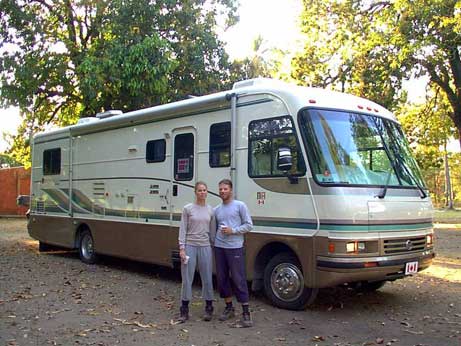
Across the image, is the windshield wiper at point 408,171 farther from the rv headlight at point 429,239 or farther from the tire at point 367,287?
the tire at point 367,287

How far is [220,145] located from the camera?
8445mm

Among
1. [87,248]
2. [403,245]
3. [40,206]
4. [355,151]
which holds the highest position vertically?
[355,151]

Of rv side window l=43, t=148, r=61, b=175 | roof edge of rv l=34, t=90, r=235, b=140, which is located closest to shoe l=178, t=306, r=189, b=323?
roof edge of rv l=34, t=90, r=235, b=140

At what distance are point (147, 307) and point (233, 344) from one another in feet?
7.00

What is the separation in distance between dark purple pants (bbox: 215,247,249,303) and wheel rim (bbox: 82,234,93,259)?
18.9ft

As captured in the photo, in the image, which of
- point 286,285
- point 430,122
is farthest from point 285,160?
point 430,122

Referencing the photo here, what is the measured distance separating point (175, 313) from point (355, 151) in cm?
320

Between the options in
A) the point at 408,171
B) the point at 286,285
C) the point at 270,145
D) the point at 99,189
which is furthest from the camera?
the point at 99,189

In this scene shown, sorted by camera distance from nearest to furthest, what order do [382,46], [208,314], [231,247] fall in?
[231,247] < [208,314] < [382,46]

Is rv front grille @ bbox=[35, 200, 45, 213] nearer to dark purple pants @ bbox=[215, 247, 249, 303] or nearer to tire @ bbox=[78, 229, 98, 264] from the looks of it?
tire @ bbox=[78, 229, 98, 264]

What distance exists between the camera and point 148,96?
50.6 feet

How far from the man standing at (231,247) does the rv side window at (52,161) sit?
23.9ft

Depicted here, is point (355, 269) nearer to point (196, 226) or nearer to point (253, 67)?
point (196, 226)

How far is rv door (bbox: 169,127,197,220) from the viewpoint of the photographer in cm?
894
